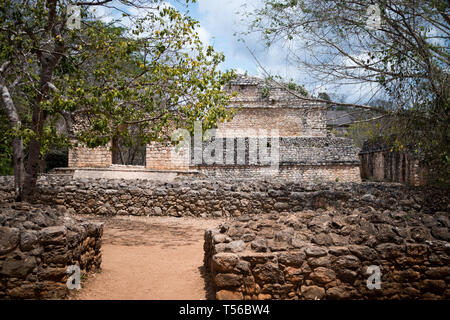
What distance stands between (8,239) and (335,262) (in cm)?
344

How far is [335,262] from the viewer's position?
364cm

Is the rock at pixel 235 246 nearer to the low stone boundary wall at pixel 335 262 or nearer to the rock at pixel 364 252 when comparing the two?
the low stone boundary wall at pixel 335 262

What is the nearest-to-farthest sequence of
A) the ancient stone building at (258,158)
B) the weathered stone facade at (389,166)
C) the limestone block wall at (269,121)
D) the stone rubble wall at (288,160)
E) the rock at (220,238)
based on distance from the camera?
the rock at (220,238), the ancient stone building at (258,158), the weathered stone facade at (389,166), the stone rubble wall at (288,160), the limestone block wall at (269,121)

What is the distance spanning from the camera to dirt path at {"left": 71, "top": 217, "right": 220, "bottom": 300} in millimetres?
4141

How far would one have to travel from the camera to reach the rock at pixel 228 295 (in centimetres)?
347

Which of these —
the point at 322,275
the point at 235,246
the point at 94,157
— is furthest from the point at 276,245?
the point at 94,157

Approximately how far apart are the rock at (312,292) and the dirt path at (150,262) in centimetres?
119

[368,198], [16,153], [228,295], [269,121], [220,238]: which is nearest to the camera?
[228,295]

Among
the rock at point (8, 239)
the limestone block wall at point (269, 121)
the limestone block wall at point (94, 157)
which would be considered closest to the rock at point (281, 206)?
the rock at point (8, 239)

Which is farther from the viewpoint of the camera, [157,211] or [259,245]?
[157,211]

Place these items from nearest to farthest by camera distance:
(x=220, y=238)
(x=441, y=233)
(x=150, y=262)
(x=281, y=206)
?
1. (x=441, y=233)
2. (x=220, y=238)
3. (x=150, y=262)
4. (x=281, y=206)

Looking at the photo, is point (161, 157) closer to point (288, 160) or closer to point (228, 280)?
point (288, 160)

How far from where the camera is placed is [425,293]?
3.77 metres
